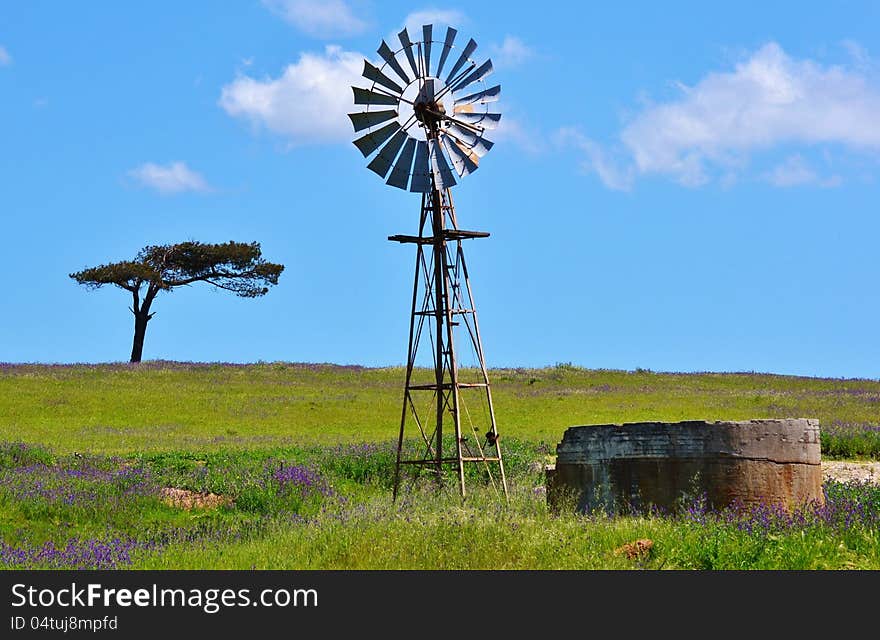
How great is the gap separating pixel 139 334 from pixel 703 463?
54002mm

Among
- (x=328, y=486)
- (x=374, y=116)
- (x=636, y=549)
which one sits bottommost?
(x=636, y=549)

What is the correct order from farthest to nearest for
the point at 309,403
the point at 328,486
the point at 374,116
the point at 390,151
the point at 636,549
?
the point at 309,403 < the point at 328,486 < the point at 374,116 < the point at 390,151 < the point at 636,549

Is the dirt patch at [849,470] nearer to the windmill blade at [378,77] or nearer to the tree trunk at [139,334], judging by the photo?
the windmill blade at [378,77]

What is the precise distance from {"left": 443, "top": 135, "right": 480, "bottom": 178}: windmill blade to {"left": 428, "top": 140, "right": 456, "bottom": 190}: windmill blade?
0.62 feet

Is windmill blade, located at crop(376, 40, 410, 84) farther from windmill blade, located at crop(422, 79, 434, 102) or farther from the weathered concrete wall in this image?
the weathered concrete wall

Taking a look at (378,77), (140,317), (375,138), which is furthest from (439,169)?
(140,317)

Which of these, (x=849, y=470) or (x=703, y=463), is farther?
(x=849, y=470)

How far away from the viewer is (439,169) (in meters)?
21.4

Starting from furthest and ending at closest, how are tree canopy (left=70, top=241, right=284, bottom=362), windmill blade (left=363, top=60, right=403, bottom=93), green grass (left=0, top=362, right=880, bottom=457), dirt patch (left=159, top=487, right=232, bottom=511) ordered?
1. tree canopy (left=70, top=241, right=284, bottom=362)
2. green grass (left=0, top=362, right=880, bottom=457)
3. dirt patch (left=159, top=487, right=232, bottom=511)
4. windmill blade (left=363, top=60, right=403, bottom=93)

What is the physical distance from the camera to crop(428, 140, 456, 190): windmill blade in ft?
70.1

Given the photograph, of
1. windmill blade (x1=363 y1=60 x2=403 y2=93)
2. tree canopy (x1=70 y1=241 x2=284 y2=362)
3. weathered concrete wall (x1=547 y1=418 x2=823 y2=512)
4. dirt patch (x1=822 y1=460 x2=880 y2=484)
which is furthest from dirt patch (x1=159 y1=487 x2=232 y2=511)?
tree canopy (x1=70 y1=241 x2=284 y2=362)

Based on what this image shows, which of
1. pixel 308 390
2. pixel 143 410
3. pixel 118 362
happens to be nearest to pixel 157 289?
pixel 118 362

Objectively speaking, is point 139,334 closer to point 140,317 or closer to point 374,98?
point 140,317
